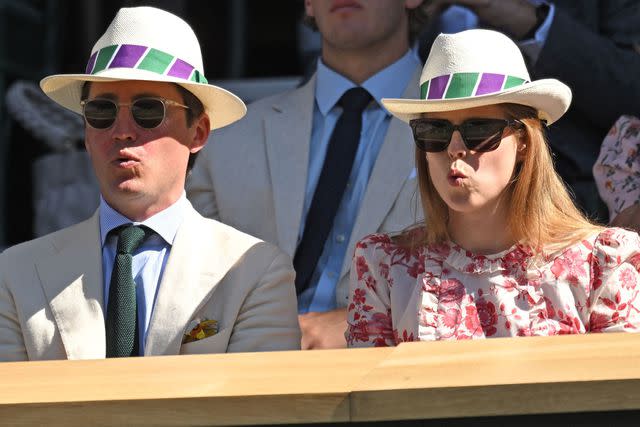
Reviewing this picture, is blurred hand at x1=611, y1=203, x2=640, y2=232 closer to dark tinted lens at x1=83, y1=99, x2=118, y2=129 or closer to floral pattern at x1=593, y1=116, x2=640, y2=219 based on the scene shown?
floral pattern at x1=593, y1=116, x2=640, y2=219

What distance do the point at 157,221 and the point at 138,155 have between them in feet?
0.61

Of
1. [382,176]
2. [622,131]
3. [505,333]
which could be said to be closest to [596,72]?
[622,131]

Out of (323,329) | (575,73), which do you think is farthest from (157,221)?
(575,73)

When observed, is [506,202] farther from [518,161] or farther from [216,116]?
[216,116]

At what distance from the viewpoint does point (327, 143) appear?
169 inches

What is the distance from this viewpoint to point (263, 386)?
7.67 ft

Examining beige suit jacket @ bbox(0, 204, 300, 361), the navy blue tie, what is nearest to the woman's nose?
beige suit jacket @ bbox(0, 204, 300, 361)

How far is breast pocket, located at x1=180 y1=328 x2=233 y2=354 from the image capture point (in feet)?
10.9

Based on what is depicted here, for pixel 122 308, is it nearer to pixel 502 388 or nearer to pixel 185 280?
pixel 185 280

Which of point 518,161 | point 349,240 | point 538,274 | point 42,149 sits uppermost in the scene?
point 518,161

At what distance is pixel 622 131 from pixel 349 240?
84 cm

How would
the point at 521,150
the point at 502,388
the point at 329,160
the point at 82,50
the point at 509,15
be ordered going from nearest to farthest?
the point at 502,388, the point at 521,150, the point at 329,160, the point at 509,15, the point at 82,50

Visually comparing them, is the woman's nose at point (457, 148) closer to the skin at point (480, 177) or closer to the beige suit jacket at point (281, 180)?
the skin at point (480, 177)

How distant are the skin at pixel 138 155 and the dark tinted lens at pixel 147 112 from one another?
0.01 metres
